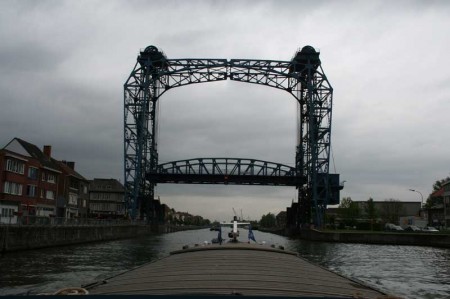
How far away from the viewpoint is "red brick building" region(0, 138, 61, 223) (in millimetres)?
49031

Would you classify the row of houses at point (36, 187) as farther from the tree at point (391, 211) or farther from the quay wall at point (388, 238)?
the tree at point (391, 211)

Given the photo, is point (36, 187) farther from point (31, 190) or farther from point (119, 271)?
point (119, 271)

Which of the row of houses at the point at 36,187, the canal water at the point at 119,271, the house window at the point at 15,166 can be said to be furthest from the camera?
the house window at the point at 15,166

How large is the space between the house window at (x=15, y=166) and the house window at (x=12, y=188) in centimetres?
146

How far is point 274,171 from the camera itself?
78188mm

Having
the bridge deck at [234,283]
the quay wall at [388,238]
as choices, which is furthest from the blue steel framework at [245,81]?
the bridge deck at [234,283]

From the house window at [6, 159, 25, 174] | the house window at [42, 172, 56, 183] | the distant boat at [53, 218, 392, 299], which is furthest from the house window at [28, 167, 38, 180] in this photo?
the distant boat at [53, 218, 392, 299]

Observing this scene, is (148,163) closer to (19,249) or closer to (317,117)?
(317,117)

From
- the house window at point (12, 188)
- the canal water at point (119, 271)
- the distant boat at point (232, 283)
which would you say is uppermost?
the house window at point (12, 188)

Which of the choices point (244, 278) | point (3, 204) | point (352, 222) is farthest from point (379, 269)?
point (352, 222)

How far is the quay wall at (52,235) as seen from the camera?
3027 cm

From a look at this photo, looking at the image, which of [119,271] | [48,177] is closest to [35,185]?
[48,177]

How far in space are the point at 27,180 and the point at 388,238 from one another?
41181mm

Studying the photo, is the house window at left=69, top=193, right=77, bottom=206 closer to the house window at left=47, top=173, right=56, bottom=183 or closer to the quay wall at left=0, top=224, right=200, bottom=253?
the house window at left=47, top=173, right=56, bottom=183
